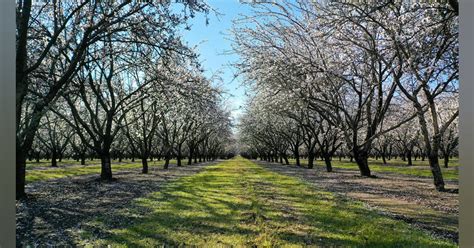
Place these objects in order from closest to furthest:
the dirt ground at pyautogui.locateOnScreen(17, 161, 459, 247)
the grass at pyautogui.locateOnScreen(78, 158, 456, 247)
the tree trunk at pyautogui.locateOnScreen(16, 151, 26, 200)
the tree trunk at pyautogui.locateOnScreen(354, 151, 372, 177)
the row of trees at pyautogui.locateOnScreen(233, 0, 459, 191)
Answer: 1. the grass at pyautogui.locateOnScreen(78, 158, 456, 247)
2. the dirt ground at pyautogui.locateOnScreen(17, 161, 459, 247)
3. the row of trees at pyautogui.locateOnScreen(233, 0, 459, 191)
4. the tree trunk at pyautogui.locateOnScreen(16, 151, 26, 200)
5. the tree trunk at pyautogui.locateOnScreen(354, 151, 372, 177)

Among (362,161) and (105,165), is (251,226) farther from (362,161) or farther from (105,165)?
(362,161)

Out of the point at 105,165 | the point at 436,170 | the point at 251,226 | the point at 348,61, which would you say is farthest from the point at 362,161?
the point at 251,226

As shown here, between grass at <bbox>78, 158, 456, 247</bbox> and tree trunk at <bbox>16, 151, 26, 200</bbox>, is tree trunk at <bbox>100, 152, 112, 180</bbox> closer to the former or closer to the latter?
tree trunk at <bbox>16, 151, 26, 200</bbox>

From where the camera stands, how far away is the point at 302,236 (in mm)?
4293

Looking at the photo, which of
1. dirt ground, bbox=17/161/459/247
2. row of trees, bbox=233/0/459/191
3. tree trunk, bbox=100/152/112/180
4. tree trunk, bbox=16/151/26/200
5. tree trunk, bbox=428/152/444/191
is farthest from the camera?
tree trunk, bbox=100/152/112/180

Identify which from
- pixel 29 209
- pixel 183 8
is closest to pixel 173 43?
pixel 183 8

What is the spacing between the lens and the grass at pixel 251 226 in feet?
13.3

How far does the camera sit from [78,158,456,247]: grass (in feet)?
13.3

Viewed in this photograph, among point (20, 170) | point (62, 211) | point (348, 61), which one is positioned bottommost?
point (62, 211)

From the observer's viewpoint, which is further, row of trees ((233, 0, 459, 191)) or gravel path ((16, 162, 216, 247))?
row of trees ((233, 0, 459, 191))

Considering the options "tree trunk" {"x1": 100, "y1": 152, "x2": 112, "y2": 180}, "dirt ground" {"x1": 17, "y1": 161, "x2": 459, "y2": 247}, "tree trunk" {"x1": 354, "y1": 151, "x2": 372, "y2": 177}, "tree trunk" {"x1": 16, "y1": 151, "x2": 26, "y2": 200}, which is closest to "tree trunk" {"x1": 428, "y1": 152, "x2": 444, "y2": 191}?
"dirt ground" {"x1": 17, "y1": 161, "x2": 459, "y2": 247}

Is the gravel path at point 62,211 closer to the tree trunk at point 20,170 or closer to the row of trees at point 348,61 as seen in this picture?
the tree trunk at point 20,170

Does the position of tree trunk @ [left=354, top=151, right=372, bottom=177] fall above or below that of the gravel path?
above

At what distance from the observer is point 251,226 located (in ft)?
15.9
